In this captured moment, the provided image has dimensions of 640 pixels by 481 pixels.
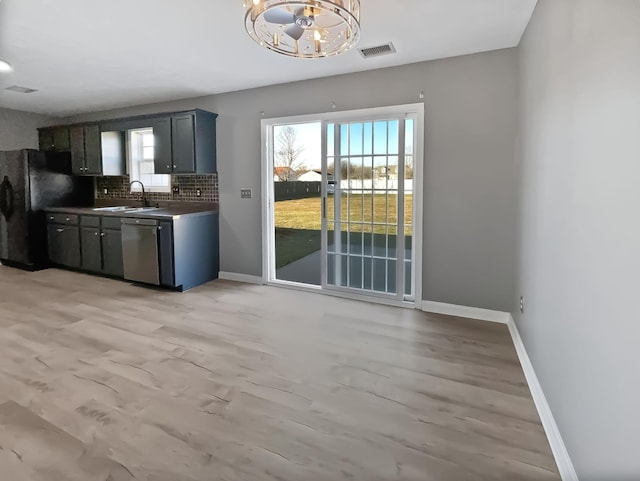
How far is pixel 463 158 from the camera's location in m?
3.41

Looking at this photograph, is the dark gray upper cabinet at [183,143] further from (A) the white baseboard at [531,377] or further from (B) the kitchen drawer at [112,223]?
(A) the white baseboard at [531,377]

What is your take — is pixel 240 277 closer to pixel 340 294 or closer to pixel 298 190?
pixel 340 294

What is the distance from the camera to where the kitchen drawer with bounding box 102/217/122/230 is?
15.4 ft

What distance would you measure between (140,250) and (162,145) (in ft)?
4.46

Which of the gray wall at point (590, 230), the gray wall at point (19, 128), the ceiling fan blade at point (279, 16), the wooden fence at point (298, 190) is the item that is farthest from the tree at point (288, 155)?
the gray wall at point (590, 230)

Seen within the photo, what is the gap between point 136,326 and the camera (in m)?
3.31

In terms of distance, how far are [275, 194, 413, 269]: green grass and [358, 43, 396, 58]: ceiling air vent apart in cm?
132

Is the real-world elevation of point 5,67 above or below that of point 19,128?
above

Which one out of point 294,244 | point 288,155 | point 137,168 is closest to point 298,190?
point 288,155

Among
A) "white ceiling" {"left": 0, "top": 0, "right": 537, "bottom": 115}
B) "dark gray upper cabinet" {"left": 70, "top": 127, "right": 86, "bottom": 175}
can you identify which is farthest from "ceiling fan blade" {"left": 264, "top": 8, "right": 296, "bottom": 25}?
"dark gray upper cabinet" {"left": 70, "top": 127, "right": 86, "bottom": 175}

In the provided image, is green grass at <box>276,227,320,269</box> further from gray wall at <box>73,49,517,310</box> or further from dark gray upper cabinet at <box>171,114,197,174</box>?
gray wall at <box>73,49,517,310</box>

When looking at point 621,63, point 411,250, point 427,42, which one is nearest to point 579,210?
point 621,63

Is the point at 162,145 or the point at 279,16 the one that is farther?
the point at 162,145

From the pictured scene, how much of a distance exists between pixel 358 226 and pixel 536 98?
209 centimetres
